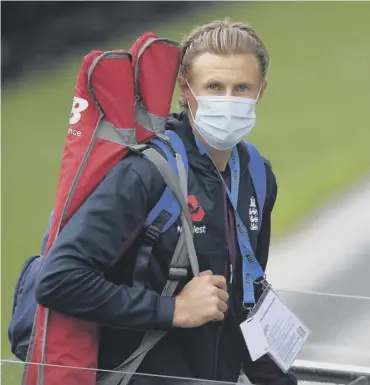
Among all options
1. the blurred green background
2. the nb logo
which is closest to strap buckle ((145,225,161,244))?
the nb logo

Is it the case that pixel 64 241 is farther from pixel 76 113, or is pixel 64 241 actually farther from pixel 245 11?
pixel 245 11

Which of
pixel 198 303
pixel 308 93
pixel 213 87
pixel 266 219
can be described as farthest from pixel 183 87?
pixel 308 93

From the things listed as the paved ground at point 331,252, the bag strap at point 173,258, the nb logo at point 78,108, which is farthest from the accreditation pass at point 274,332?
the paved ground at point 331,252

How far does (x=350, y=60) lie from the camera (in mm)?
3539

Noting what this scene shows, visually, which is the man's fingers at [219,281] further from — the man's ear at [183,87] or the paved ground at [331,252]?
the paved ground at [331,252]

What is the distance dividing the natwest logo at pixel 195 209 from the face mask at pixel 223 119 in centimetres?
17

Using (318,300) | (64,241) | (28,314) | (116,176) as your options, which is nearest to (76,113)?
(116,176)

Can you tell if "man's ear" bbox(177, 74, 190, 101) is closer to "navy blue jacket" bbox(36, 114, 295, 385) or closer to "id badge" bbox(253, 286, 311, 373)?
"navy blue jacket" bbox(36, 114, 295, 385)

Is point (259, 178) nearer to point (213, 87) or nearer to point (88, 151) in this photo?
point (213, 87)

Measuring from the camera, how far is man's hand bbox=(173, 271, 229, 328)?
171 cm

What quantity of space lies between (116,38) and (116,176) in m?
2.11

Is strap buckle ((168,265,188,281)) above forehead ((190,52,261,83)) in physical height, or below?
below

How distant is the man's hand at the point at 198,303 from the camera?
1.71 m

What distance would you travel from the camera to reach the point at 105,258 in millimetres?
1678
